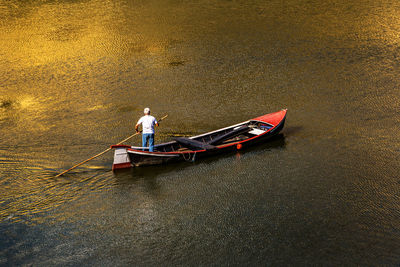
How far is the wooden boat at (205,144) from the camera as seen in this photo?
12391 millimetres

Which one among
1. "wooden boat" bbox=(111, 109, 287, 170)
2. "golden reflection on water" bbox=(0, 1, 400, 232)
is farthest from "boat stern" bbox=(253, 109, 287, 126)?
"golden reflection on water" bbox=(0, 1, 400, 232)

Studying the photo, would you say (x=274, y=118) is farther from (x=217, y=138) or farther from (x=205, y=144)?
(x=205, y=144)

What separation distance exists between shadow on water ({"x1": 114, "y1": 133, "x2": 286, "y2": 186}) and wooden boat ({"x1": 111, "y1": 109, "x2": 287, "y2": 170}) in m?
0.15

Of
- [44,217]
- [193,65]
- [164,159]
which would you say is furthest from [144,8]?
[44,217]

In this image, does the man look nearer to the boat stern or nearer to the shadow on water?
the shadow on water

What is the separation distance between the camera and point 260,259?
9.12 metres

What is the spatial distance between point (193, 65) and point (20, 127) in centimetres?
831

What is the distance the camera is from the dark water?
32.0ft

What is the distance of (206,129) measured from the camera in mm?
14703

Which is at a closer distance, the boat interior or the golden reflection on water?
the boat interior

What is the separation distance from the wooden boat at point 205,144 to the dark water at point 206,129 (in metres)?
0.36

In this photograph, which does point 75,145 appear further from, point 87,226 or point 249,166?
point 249,166

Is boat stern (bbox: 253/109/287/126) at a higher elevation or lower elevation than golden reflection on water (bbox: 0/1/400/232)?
lower

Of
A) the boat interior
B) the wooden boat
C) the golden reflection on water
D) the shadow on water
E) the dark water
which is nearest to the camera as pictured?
the dark water
